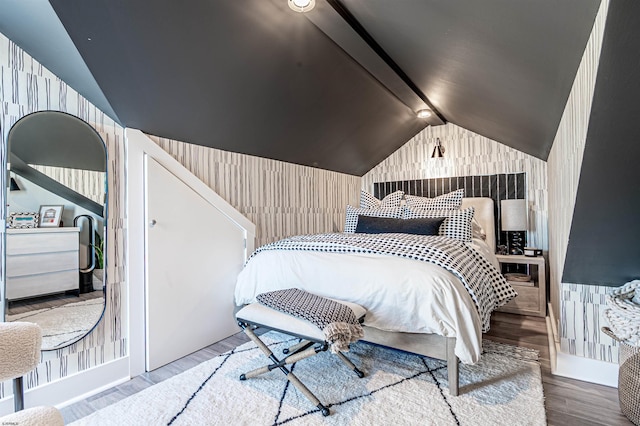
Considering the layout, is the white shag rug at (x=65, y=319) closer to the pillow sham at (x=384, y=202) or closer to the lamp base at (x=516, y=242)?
the pillow sham at (x=384, y=202)

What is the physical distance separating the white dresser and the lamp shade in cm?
366

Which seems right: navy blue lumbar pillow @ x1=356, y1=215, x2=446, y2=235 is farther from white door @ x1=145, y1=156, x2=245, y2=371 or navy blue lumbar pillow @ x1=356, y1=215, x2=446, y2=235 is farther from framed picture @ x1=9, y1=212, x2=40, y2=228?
framed picture @ x1=9, y1=212, x2=40, y2=228

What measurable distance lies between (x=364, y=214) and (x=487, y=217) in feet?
4.58

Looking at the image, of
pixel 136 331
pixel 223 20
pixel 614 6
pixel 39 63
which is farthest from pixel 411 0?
pixel 136 331

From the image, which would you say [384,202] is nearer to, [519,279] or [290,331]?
[519,279]

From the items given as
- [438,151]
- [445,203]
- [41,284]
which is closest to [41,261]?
[41,284]

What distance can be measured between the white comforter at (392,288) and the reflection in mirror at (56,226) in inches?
42.5

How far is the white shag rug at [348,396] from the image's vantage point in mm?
1524

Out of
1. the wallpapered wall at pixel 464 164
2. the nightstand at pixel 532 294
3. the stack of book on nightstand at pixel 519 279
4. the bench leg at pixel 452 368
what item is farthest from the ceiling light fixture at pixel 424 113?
the bench leg at pixel 452 368

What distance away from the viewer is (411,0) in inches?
58.5

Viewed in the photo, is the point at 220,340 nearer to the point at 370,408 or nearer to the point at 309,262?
the point at 309,262

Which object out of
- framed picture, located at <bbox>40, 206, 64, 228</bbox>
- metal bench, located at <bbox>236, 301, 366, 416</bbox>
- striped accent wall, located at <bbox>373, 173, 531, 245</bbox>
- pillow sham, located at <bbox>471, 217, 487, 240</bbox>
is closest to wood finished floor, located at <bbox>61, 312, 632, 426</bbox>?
metal bench, located at <bbox>236, 301, 366, 416</bbox>

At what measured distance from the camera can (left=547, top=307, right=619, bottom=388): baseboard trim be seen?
1792 millimetres

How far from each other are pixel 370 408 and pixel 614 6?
176 cm
